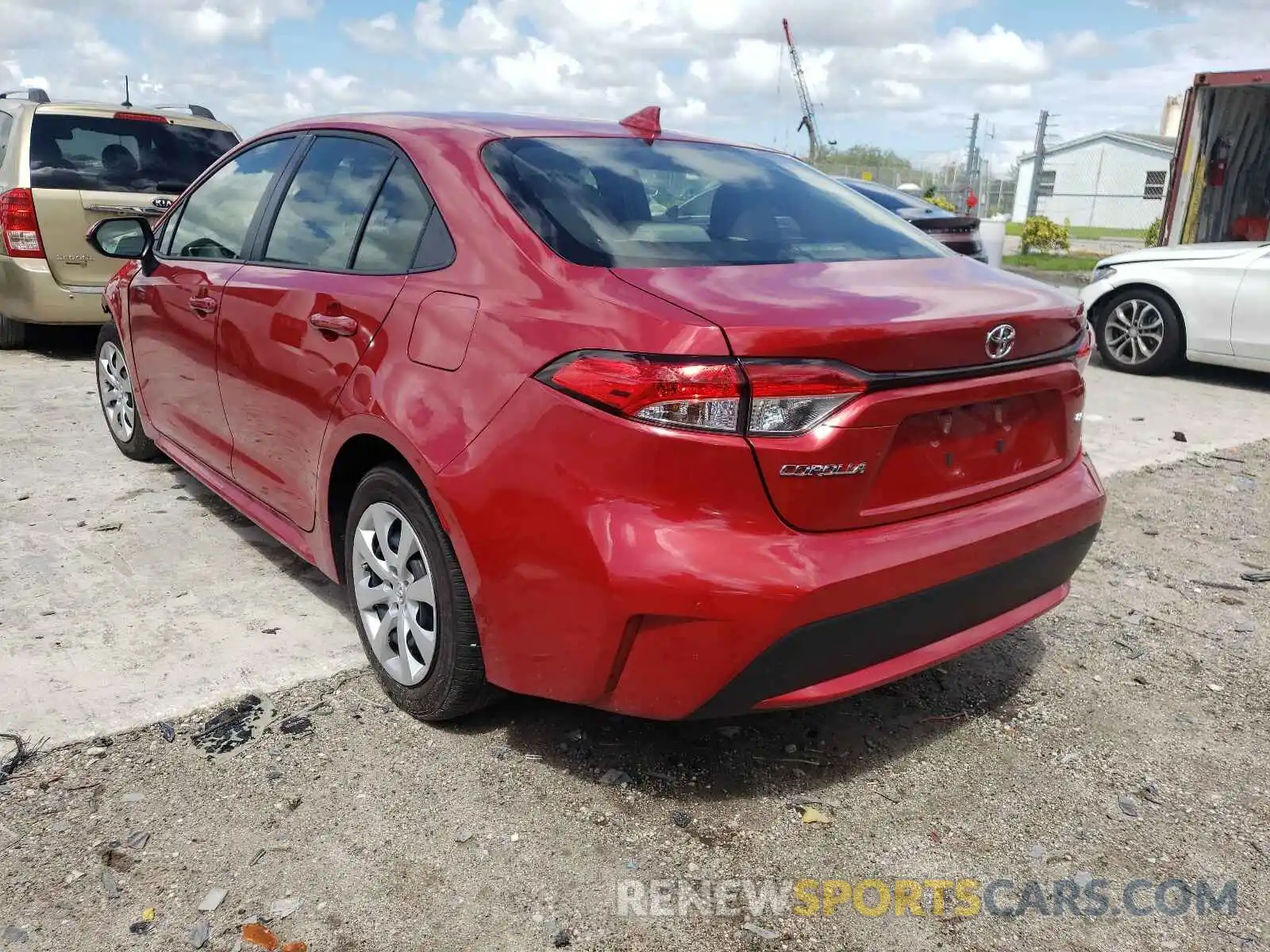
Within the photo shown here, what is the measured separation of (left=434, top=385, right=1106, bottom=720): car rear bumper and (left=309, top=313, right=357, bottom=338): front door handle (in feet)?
2.11

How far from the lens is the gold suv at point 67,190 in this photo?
7012 mm

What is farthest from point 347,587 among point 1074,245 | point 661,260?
point 1074,245

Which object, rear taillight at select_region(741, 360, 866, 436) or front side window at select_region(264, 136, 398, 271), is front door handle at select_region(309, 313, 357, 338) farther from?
rear taillight at select_region(741, 360, 866, 436)

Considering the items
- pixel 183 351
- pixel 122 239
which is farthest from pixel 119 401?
pixel 183 351

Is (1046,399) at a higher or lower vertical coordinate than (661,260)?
lower

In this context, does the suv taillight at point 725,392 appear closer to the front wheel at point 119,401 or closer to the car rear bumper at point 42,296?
the front wheel at point 119,401

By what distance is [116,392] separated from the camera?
16.9 ft

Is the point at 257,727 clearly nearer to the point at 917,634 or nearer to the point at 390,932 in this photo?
the point at 390,932

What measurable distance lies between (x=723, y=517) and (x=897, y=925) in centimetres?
96

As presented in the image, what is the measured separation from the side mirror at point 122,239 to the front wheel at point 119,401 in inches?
26.7

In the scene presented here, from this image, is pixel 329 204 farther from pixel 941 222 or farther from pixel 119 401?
pixel 941 222

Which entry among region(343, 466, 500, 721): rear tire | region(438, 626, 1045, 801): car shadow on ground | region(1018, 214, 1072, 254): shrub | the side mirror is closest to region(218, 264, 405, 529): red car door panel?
region(343, 466, 500, 721): rear tire

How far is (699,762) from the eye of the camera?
110 inches

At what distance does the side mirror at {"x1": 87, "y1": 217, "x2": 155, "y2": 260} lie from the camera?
4.31m
